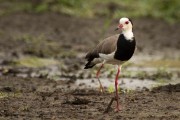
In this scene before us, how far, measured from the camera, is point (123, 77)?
1361 cm

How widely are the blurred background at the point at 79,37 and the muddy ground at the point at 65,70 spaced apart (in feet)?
0.07

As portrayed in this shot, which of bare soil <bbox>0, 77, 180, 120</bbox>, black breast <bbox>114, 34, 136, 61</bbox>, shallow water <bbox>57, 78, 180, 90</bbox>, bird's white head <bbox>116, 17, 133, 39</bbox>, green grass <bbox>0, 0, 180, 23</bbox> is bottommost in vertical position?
bare soil <bbox>0, 77, 180, 120</bbox>

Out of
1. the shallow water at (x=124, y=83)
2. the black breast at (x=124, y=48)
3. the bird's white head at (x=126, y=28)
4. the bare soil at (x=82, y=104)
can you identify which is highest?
the bird's white head at (x=126, y=28)

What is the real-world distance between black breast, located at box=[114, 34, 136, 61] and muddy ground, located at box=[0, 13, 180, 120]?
662mm

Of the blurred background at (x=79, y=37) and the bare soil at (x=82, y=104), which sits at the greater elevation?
the blurred background at (x=79, y=37)

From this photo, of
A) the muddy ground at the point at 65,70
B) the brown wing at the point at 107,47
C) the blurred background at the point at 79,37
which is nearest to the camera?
the muddy ground at the point at 65,70

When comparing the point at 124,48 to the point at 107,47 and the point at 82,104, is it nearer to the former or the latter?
the point at 107,47

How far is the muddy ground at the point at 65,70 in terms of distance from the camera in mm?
8961

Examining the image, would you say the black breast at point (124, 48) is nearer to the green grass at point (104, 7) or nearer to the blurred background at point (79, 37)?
the blurred background at point (79, 37)

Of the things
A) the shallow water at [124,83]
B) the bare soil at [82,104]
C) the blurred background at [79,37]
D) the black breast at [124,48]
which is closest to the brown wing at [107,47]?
the black breast at [124,48]

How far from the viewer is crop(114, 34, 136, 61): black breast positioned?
941 cm

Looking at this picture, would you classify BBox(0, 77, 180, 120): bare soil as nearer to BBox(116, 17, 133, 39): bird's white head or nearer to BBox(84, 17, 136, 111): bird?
BBox(84, 17, 136, 111): bird

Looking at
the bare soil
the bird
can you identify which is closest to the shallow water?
the bare soil

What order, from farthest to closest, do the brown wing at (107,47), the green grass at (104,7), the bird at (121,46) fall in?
the green grass at (104,7)
the brown wing at (107,47)
the bird at (121,46)
